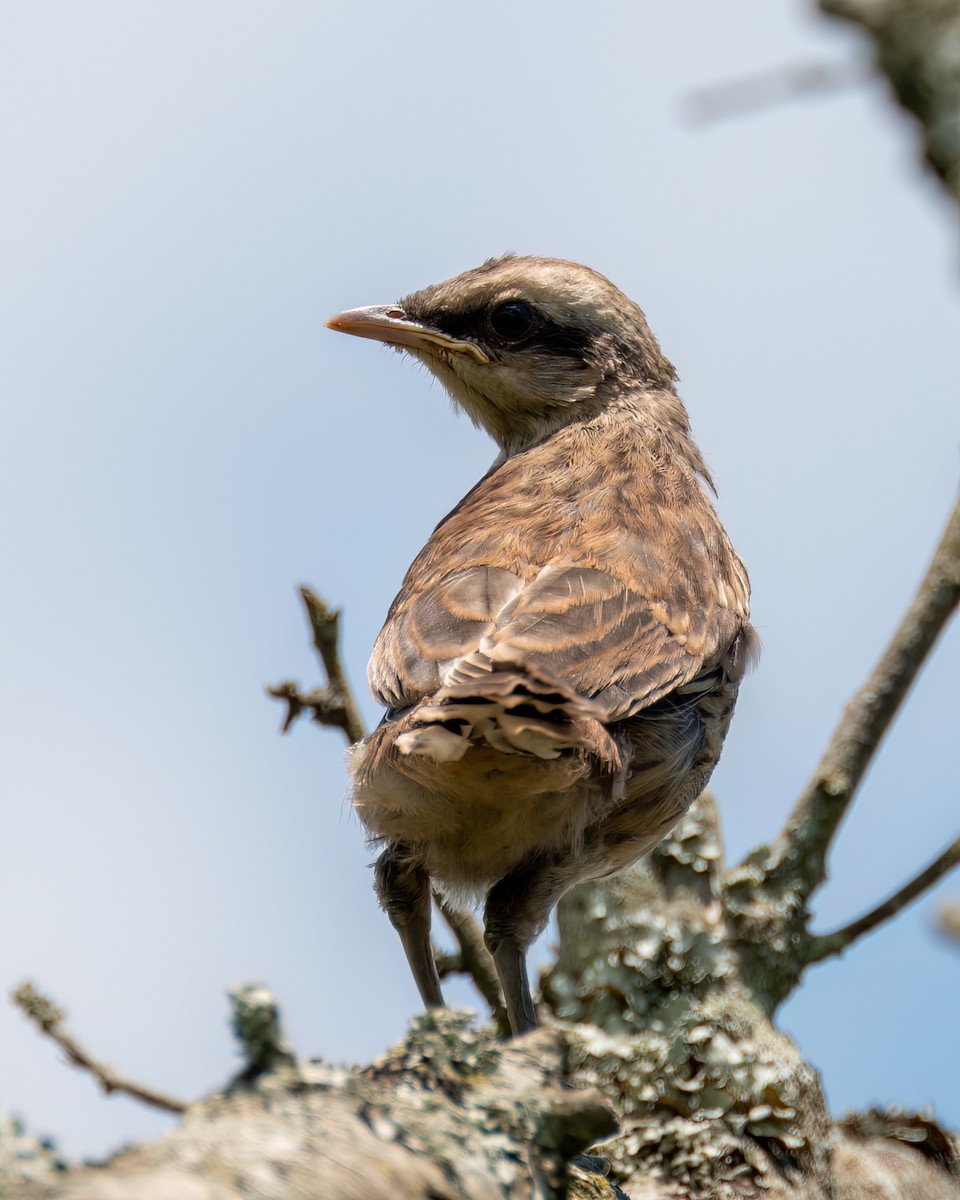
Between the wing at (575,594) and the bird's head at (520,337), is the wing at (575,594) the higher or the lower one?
the lower one

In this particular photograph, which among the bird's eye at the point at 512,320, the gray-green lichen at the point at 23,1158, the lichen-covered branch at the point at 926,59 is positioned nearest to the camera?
the lichen-covered branch at the point at 926,59

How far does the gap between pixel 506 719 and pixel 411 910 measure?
1.37m

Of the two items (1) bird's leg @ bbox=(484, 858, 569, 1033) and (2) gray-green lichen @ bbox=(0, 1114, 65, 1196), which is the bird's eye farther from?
(2) gray-green lichen @ bbox=(0, 1114, 65, 1196)

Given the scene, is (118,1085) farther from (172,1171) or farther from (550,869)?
(172,1171)

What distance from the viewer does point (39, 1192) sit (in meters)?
1.71

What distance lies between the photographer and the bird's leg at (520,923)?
452 centimetres

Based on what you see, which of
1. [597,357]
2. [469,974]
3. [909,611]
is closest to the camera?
[909,611]

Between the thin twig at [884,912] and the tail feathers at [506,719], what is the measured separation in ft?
4.65

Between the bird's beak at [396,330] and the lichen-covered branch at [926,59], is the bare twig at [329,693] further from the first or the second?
the lichen-covered branch at [926,59]

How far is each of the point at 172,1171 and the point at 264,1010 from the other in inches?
11.0

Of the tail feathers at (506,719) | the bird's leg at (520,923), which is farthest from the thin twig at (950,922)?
the bird's leg at (520,923)

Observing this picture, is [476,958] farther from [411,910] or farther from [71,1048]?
[71,1048]

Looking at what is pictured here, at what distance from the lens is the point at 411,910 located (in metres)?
4.84

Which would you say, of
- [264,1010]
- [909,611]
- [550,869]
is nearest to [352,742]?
[550,869]
